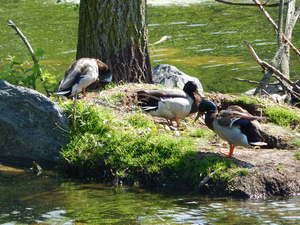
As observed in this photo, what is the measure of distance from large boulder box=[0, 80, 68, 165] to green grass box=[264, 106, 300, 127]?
2.94 metres

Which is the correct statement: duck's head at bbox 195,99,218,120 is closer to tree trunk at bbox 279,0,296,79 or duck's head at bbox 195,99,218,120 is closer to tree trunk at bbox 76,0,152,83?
tree trunk at bbox 76,0,152,83

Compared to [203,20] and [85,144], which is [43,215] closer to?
[85,144]

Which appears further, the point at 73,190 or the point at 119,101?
the point at 119,101

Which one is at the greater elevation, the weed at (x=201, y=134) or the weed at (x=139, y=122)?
the weed at (x=139, y=122)

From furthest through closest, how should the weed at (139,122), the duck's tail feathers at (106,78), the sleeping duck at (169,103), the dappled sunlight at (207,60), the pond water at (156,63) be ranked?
1. the dappled sunlight at (207,60)
2. the duck's tail feathers at (106,78)
3. the sleeping duck at (169,103)
4. the weed at (139,122)
5. the pond water at (156,63)

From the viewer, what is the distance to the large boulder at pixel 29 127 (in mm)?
9156

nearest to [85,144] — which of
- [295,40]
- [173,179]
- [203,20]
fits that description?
[173,179]

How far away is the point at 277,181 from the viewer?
26.5 feet

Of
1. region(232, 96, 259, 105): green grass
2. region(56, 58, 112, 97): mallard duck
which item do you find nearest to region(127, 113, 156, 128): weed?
region(56, 58, 112, 97): mallard duck

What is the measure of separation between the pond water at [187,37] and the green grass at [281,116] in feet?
14.2

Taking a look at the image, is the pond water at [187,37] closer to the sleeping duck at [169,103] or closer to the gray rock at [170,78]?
the gray rock at [170,78]

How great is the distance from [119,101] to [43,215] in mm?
3118

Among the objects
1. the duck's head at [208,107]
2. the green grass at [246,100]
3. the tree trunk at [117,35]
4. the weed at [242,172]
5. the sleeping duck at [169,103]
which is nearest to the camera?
the weed at [242,172]

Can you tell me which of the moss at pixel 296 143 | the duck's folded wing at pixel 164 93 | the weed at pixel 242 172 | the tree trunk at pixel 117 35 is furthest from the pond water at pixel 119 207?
the tree trunk at pixel 117 35
